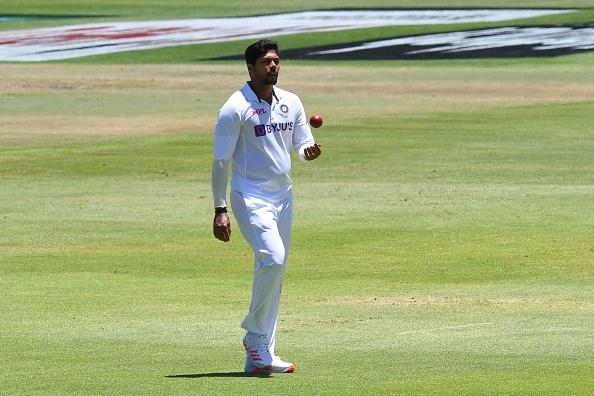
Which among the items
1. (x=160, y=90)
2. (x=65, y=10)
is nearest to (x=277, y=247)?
(x=160, y=90)

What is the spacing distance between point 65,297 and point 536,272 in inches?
189

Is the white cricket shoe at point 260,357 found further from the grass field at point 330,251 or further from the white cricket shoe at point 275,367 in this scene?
the grass field at point 330,251

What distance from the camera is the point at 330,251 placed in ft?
55.5

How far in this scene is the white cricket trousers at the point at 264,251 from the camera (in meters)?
10.2

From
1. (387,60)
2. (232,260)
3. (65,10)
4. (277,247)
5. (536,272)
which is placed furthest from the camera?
(65,10)

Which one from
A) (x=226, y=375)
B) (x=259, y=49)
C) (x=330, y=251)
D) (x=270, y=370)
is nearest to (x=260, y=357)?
(x=270, y=370)

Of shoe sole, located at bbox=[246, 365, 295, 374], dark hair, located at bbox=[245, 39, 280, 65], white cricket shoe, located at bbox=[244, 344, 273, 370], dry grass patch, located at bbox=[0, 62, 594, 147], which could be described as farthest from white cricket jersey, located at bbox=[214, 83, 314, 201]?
dry grass patch, located at bbox=[0, 62, 594, 147]

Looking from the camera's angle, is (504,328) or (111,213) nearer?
(504,328)

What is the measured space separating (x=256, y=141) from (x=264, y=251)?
2.59 ft

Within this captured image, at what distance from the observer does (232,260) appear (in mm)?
16469

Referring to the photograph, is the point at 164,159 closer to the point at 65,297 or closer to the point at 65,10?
the point at 65,297

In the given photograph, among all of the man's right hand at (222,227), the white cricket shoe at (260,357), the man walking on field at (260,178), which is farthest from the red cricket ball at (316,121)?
the white cricket shoe at (260,357)

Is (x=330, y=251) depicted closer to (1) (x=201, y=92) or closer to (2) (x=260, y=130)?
(2) (x=260, y=130)

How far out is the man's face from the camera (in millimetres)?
10312
